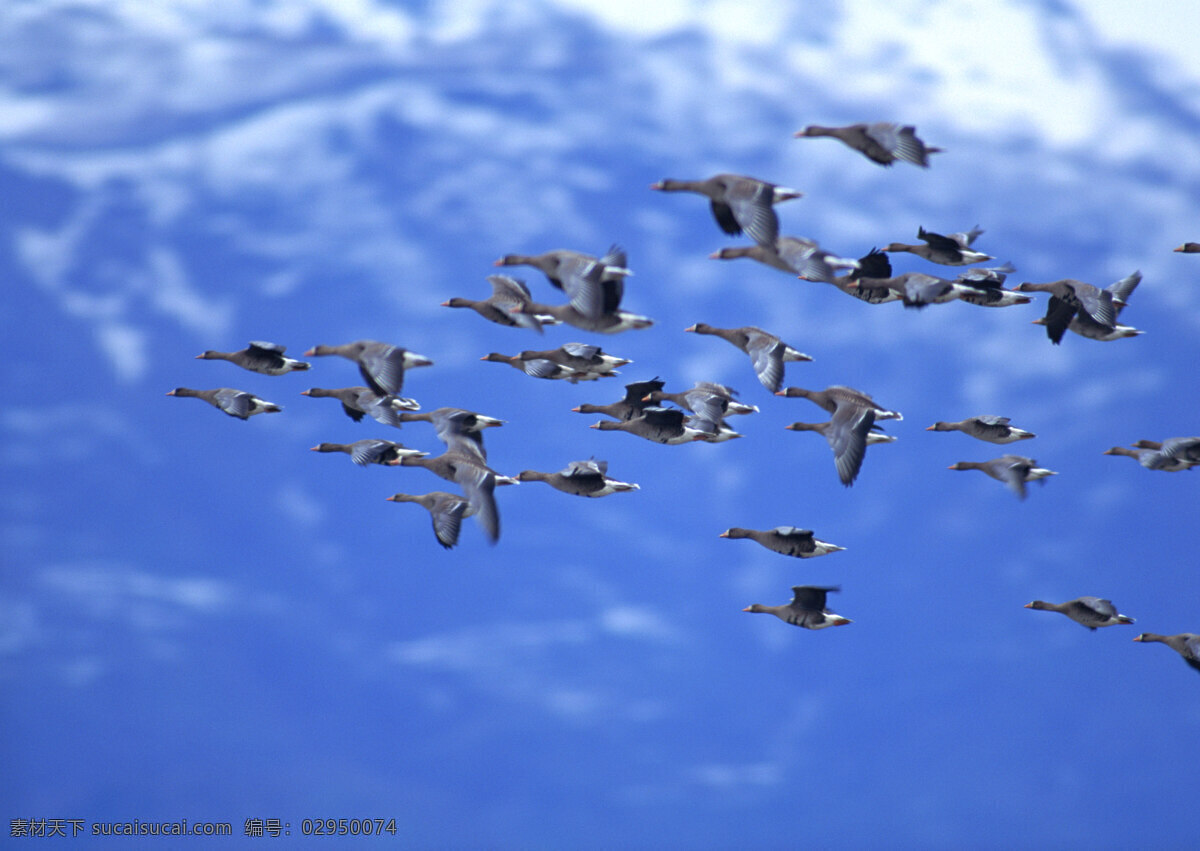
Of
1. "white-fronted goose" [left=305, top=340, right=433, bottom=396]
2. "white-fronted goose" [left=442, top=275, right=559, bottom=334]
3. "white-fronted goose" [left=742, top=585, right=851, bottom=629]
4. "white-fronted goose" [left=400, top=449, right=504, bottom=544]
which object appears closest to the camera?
"white-fronted goose" [left=400, top=449, right=504, bottom=544]

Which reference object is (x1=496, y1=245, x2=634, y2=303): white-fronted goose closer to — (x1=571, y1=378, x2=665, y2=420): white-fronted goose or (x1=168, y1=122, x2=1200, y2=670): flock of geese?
(x1=168, y1=122, x2=1200, y2=670): flock of geese

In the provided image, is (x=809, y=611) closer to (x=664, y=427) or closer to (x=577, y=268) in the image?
(x=664, y=427)

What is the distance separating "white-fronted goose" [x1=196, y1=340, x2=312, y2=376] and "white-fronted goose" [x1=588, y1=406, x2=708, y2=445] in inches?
221

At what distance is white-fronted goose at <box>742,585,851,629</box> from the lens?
23.8m

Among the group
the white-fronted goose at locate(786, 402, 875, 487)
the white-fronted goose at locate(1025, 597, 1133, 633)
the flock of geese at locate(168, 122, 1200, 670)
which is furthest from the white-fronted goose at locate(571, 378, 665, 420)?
the white-fronted goose at locate(1025, 597, 1133, 633)

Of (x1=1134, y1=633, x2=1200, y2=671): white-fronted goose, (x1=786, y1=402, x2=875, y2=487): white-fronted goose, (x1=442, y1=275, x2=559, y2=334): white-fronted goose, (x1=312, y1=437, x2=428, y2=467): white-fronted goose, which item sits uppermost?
(x1=442, y1=275, x2=559, y2=334): white-fronted goose

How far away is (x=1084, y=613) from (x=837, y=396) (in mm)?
6014

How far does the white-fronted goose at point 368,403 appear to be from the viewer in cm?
2298

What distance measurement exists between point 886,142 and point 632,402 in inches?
277

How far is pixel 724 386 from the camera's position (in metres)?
23.9

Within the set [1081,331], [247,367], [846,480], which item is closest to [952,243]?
[1081,331]

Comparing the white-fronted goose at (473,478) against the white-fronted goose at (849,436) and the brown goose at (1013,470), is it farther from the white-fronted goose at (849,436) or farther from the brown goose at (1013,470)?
the brown goose at (1013,470)

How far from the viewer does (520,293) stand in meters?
24.8

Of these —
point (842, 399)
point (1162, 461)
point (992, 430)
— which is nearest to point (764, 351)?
point (842, 399)
